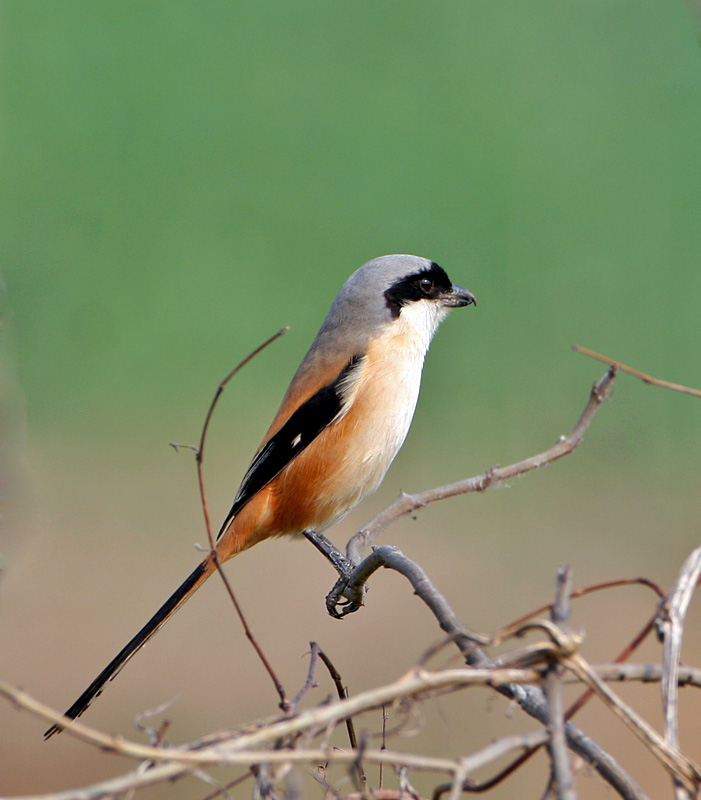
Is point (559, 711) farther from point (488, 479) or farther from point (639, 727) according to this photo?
point (488, 479)

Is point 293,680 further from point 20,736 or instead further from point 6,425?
point 6,425

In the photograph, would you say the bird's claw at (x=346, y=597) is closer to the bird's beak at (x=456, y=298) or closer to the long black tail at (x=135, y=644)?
the long black tail at (x=135, y=644)

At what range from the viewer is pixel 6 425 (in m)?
1.66

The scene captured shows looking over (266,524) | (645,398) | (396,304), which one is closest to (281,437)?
(266,524)

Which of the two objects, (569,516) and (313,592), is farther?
(569,516)

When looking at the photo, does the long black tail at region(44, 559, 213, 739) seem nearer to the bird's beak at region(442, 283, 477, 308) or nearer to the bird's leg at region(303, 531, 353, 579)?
the bird's leg at region(303, 531, 353, 579)

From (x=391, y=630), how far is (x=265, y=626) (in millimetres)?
657

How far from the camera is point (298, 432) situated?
241 centimetres

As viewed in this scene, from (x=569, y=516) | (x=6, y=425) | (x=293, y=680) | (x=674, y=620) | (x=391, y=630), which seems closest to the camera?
(x=674, y=620)

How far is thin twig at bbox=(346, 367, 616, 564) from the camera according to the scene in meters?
1.18

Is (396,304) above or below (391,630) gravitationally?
above

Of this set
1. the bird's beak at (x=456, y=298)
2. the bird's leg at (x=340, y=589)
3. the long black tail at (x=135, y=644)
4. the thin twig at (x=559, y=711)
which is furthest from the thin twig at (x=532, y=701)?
the bird's beak at (x=456, y=298)

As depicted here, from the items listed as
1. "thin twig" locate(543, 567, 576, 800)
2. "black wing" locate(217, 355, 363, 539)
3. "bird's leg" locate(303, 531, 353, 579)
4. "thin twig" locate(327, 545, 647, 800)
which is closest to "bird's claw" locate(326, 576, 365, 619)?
"bird's leg" locate(303, 531, 353, 579)

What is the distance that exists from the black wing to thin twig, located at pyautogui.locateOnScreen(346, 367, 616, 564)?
1.51ft
